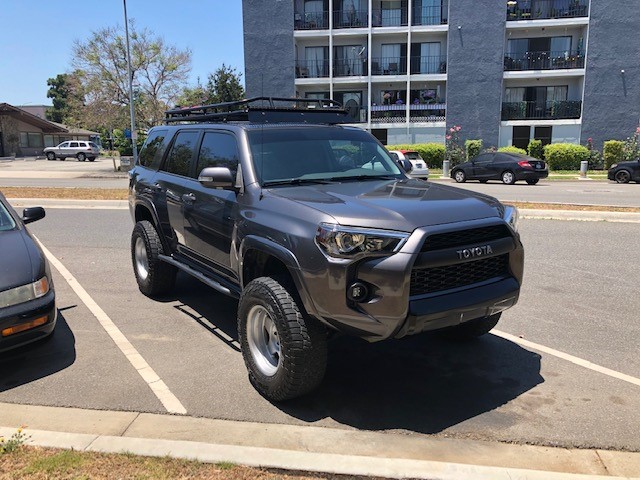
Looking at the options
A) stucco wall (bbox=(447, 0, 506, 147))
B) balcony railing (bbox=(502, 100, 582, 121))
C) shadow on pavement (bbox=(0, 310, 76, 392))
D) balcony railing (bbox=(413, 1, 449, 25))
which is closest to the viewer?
shadow on pavement (bbox=(0, 310, 76, 392))

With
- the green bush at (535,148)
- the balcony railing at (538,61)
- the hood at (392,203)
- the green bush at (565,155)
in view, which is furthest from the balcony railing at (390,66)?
the hood at (392,203)

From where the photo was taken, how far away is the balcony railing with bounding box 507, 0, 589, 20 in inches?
1316

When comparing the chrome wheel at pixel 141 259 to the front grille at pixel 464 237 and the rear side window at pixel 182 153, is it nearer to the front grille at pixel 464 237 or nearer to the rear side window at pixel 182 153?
the rear side window at pixel 182 153

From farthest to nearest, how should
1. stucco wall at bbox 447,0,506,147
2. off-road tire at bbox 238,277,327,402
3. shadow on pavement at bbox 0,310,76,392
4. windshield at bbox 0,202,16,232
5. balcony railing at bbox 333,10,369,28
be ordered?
balcony railing at bbox 333,10,369,28
stucco wall at bbox 447,0,506,147
windshield at bbox 0,202,16,232
shadow on pavement at bbox 0,310,76,392
off-road tire at bbox 238,277,327,402

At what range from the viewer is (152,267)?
6062 mm

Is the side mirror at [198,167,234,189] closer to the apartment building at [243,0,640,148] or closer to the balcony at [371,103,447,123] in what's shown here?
the apartment building at [243,0,640,148]

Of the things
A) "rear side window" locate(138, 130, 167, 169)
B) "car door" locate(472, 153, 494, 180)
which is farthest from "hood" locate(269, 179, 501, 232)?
"car door" locate(472, 153, 494, 180)

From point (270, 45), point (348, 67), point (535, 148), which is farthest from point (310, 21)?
point (535, 148)

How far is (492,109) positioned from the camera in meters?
34.4

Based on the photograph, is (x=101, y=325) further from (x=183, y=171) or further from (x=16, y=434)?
(x=16, y=434)

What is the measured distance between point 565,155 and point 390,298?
3218 centimetres

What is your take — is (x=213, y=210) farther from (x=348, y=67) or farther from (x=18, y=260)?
(x=348, y=67)

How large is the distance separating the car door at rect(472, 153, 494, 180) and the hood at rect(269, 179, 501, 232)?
21095 millimetres

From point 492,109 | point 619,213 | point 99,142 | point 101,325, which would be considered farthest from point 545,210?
point 99,142
